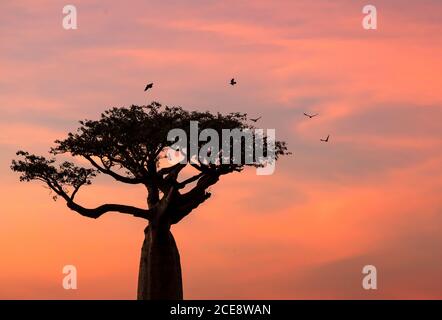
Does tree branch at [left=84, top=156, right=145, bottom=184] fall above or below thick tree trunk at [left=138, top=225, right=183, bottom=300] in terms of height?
above

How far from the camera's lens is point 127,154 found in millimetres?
43031

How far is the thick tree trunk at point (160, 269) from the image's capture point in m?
42.5

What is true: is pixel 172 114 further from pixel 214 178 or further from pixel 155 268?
pixel 155 268

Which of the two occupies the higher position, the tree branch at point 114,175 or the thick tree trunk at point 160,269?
the tree branch at point 114,175

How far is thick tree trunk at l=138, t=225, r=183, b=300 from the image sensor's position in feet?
139

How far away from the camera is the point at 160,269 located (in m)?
42.5
